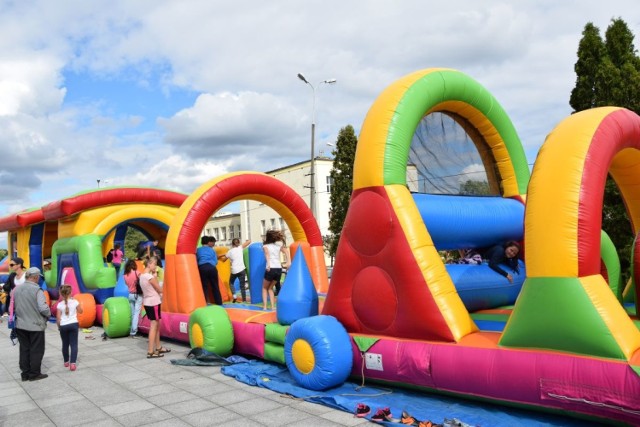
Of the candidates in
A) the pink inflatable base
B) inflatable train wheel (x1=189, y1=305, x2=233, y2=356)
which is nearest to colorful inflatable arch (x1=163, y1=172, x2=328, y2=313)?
inflatable train wheel (x1=189, y1=305, x2=233, y2=356)

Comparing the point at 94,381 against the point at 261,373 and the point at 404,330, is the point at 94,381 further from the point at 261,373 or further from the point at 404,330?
the point at 404,330

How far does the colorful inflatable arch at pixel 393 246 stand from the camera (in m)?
4.38

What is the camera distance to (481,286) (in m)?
5.99

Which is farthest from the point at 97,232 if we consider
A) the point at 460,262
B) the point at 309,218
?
the point at 460,262

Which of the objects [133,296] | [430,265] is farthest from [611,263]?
[133,296]

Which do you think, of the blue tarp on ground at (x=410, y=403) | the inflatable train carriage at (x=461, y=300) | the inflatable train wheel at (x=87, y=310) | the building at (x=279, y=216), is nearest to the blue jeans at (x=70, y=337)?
the inflatable train carriage at (x=461, y=300)

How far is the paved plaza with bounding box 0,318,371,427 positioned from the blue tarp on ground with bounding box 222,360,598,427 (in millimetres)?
103

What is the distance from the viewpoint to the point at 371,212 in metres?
4.78

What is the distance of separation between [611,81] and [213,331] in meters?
10.4

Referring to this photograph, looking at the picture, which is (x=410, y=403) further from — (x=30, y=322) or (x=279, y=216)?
(x=279, y=216)

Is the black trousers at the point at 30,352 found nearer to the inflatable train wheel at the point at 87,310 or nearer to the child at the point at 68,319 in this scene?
the child at the point at 68,319

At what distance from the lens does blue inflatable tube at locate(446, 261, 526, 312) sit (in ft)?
19.2

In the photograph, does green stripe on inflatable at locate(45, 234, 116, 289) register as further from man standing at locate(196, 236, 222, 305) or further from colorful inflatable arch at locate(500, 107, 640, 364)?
colorful inflatable arch at locate(500, 107, 640, 364)

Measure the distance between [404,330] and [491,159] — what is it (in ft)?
10.4
